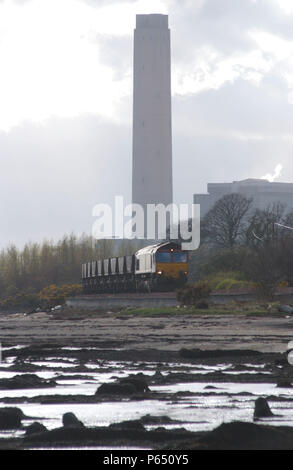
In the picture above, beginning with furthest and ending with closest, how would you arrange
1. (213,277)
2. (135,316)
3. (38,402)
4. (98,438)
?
(213,277) → (135,316) → (38,402) → (98,438)

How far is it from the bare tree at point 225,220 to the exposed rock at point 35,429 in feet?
249

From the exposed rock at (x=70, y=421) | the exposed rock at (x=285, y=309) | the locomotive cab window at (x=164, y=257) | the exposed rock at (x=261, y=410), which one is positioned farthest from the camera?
→ the locomotive cab window at (x=164, y=257)

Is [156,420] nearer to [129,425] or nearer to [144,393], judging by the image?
[129,425]

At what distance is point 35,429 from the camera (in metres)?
8.43

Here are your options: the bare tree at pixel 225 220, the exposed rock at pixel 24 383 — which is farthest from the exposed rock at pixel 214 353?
the bare tree at pixel 225 220

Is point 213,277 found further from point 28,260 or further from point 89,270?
point 28,260

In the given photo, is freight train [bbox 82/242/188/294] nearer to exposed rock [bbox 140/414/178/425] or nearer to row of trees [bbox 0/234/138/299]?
row of trees [bbox 0/234/138/299]

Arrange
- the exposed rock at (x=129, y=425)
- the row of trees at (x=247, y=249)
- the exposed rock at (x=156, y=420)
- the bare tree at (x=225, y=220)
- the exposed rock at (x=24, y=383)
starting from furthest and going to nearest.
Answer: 1. the bare tree at (x=225, y=220)
2. the row of trees at (x=247, y=249)
3. the exposed rock at (x=24, y=383)
4. the exposed rock at (x=156, y=420)
5. the exposed rock at (x=129, y=425)

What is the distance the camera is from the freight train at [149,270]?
186ft

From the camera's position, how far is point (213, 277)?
6238cm

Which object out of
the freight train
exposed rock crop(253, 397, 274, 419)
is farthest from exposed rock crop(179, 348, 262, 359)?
the freight train

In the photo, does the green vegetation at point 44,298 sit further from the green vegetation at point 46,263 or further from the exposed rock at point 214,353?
the exposed rock at point 214,353
